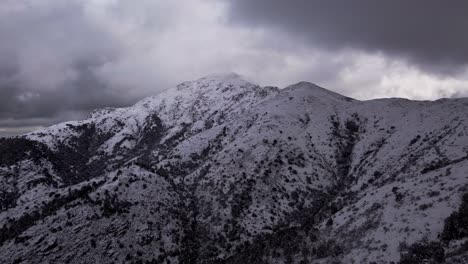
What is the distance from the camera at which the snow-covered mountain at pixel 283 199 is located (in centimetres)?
6184

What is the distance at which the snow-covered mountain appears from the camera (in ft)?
203

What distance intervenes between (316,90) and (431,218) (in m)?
144

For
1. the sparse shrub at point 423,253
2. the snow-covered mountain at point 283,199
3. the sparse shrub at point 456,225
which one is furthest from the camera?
the snow-covered mountain at point 283,199

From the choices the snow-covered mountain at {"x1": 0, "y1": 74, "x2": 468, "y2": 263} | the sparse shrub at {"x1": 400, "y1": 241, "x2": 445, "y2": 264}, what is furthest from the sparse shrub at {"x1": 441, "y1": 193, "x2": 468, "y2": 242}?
the sparse shrub at {"x1": 400, "y1": 241, "x2": 445, "y2": 264}

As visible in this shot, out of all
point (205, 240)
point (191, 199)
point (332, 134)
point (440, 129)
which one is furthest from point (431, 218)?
point (332, 134)

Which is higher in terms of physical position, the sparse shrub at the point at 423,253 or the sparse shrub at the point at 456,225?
the sparse shrub at the point at 456,225

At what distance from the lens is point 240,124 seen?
544 feet

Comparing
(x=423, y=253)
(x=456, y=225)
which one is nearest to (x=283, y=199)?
(x=456, y=225)

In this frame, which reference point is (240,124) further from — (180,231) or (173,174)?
(180,231)

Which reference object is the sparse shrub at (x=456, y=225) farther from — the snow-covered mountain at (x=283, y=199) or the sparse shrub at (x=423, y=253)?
the sparse shrub at (x=423, y=253)

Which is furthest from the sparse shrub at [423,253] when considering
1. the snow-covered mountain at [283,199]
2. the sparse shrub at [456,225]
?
the sparse shrub at [456,225]

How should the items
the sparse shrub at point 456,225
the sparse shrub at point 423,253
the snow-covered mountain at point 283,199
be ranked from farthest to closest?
the snow-covered mountain at point 283,199 → the sparse shrub at point 456,225 → the sparse shrub at point 423,253

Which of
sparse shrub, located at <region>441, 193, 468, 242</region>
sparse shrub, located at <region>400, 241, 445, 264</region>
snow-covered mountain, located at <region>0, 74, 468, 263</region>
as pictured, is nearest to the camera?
sparse shrub, located at <region>400, 241, 445, 264</region>

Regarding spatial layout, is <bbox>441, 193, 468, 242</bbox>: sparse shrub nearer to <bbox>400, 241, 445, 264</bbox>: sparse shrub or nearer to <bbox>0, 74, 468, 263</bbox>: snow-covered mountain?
<bbox>0, 74, 468, 263</bbox>: snow-covered mountain
